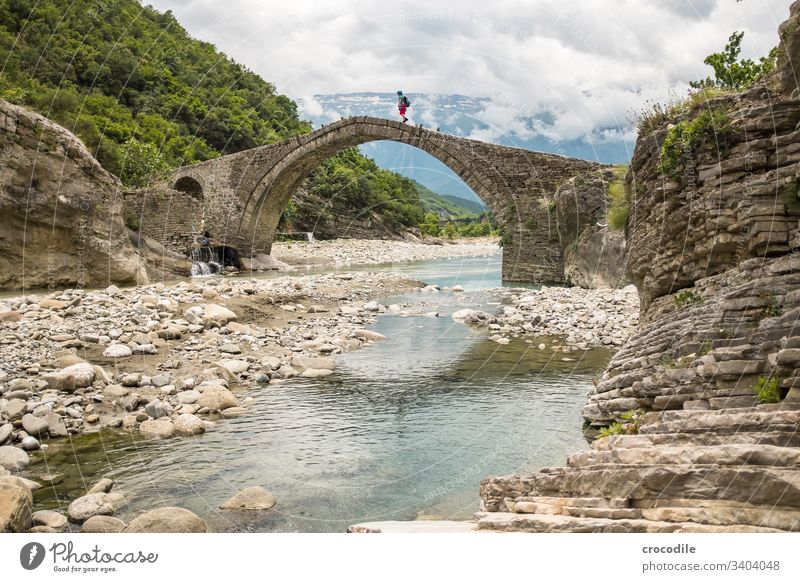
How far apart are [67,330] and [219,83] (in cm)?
2587

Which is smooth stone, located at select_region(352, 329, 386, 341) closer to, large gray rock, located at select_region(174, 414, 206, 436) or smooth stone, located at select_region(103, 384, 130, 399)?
smooth stone, located at select_region(103, 384, 130, 399)

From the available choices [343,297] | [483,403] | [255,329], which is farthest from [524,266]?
[483,403]

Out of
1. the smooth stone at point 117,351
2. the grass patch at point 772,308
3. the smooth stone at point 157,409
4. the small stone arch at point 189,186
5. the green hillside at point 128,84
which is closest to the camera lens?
the grass patch at point 772,308

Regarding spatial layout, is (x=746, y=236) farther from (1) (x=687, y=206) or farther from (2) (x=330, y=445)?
(2) (x=330, y=445)

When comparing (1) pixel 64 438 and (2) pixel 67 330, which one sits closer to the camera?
(1) pixel 64 438

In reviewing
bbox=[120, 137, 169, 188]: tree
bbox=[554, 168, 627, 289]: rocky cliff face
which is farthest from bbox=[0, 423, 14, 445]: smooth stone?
bbox=[120, 137, 169, 188]: tree

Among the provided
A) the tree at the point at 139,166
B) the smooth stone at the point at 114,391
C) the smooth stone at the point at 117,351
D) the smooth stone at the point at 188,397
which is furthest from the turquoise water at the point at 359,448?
the tree at the point at 139,166

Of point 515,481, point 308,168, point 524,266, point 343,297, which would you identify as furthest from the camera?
point 308,168

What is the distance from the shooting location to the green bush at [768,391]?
3.25m

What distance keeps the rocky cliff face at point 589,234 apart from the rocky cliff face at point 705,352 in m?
7.40

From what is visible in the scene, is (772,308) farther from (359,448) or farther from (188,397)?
(188,397)

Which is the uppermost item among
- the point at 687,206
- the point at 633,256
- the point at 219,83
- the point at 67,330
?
the point at 219,83

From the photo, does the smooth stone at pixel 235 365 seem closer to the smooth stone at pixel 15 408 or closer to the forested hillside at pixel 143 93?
the smooth stone at pixel 15 408

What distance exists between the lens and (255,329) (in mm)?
10125
